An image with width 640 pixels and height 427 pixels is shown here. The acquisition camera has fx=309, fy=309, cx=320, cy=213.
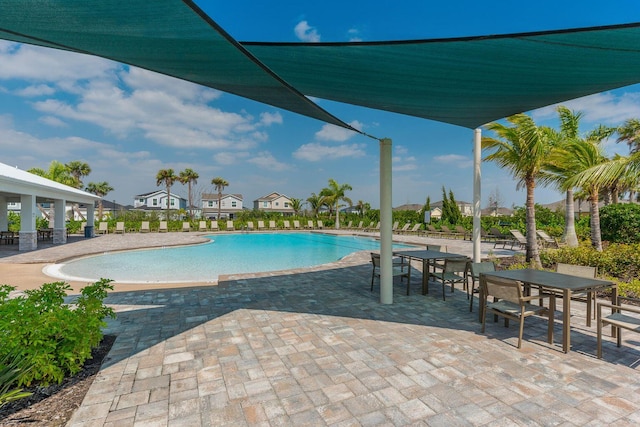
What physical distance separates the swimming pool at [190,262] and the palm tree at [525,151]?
7.29 meters

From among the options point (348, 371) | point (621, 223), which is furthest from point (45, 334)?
point (621, 223)

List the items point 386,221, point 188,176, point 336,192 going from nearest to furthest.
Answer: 1. point 386,221
2. point 336,192
3. point 188,176

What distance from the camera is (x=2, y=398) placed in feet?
7.25

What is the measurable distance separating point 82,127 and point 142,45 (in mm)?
28688

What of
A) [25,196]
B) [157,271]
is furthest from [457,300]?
[25,196]

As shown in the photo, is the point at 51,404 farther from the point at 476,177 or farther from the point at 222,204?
the point at 222,204

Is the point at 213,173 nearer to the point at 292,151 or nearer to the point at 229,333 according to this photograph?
the point at 292,151

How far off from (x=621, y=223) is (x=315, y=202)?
27684 millimetres

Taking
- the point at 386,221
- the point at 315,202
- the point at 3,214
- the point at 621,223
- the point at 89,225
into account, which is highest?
the point at 315,202

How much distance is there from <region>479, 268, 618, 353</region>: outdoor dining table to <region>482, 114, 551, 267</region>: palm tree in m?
4.14

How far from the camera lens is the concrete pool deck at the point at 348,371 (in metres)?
2.33

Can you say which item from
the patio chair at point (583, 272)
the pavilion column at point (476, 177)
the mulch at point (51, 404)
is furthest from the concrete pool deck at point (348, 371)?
the pavilion column at point (476, 177)

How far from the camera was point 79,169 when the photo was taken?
3475 centimetres

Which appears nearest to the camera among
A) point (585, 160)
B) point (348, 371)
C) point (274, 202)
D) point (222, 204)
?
point (348, 371)
